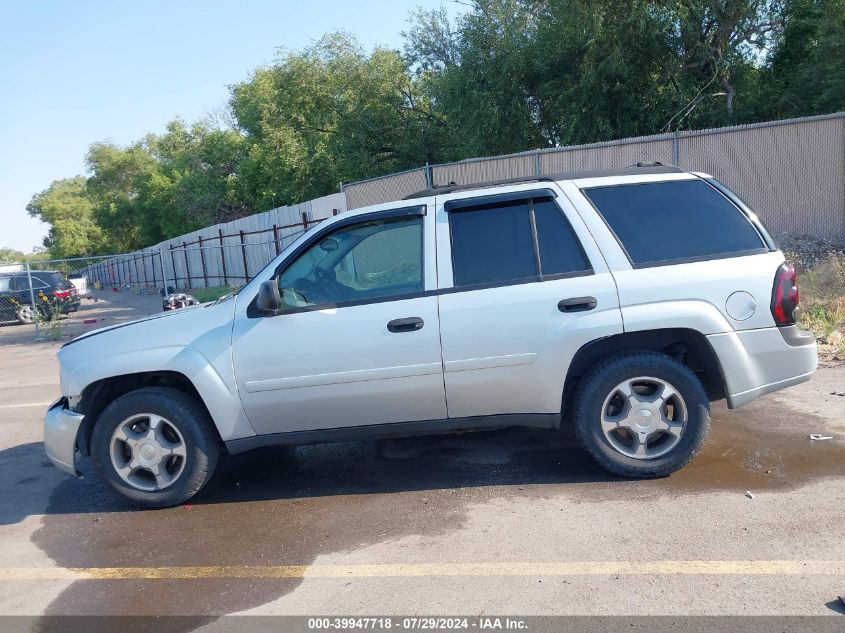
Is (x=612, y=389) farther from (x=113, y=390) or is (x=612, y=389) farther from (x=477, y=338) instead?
(x=113, y=390)

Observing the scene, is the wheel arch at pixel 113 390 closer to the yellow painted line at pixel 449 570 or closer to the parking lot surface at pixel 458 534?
the parking lot surface at pixel 458 534

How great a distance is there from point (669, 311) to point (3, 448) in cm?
594

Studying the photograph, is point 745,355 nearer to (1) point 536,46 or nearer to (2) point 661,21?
(2) point 661,21

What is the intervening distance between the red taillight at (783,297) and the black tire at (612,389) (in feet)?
2.12

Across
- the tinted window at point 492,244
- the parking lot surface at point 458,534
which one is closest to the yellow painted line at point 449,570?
the parking lot surface at point 458,534

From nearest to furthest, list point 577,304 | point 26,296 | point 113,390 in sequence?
point 577,304, point 113,390, point 26,296

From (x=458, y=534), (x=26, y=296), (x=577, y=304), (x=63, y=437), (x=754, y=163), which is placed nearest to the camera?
(x=458, y=534)

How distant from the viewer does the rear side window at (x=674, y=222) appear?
481 cm

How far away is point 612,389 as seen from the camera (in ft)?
15.5

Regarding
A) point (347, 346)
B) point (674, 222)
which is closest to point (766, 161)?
point (674, 222)

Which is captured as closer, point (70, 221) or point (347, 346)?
point (347, 346)

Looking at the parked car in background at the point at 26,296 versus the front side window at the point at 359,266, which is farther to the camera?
the parked car in background at the point at 26,296

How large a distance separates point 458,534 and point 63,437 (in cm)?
274

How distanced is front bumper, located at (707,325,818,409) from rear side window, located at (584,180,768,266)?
531mm
